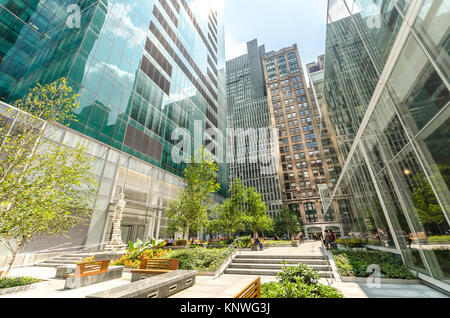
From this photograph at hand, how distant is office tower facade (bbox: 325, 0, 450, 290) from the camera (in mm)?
5176

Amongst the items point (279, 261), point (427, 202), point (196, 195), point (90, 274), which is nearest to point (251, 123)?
point (196, 195)

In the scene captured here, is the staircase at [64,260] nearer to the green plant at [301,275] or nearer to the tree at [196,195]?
the tree at [196,195]

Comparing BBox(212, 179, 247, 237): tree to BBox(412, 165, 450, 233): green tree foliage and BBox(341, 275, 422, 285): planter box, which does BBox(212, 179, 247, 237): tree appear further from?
BBox(412, 165, 450, 233): green tree foliage

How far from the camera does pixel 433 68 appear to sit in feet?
16.8

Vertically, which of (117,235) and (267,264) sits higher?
(117,235)

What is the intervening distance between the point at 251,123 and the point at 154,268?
331 ft

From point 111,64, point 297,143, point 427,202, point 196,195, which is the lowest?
point 427,202

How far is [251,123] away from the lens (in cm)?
10431

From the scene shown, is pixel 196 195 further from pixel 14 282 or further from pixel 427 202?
pixel 427 202

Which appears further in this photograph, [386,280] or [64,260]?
[64,260]

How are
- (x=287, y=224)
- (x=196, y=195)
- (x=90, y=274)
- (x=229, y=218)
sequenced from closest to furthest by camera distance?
(x=90, y=274), (x=196, y=195), (x=229, y=218), (x=287, y=224)

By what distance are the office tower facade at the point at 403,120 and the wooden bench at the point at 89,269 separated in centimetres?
1286

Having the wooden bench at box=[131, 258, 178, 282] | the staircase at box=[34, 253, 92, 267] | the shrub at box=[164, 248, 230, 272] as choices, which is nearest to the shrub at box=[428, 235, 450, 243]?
the shrub at box=[164, 248, 230, 272]

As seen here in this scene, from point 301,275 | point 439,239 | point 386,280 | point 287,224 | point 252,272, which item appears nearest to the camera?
point 301,275
